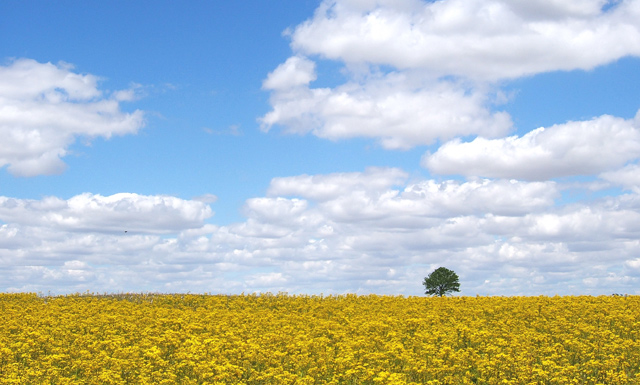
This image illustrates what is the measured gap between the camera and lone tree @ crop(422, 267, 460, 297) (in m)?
61.4

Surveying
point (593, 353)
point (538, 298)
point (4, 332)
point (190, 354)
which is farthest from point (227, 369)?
point (538, 298)

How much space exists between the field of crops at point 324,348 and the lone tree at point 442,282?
30681mm

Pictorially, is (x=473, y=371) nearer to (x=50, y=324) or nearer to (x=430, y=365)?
(x=430, y=365)

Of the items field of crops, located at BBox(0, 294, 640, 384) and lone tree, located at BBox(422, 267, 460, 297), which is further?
lone tree, located at BBox(422, 267, 460, 297)

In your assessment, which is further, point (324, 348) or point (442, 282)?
point (442, 282)

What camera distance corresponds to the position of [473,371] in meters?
17.6

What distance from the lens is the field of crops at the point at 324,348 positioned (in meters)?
15.7

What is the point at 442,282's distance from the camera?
6150 centimetres

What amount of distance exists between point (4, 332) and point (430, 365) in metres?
17.0

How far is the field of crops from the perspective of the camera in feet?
51.5

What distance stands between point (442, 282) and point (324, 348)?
146ft

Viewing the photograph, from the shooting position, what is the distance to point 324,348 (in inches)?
749

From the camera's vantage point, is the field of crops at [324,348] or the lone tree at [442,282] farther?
the lone tree at [442,282]

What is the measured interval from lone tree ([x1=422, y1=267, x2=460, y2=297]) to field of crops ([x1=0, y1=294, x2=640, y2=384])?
101ft
